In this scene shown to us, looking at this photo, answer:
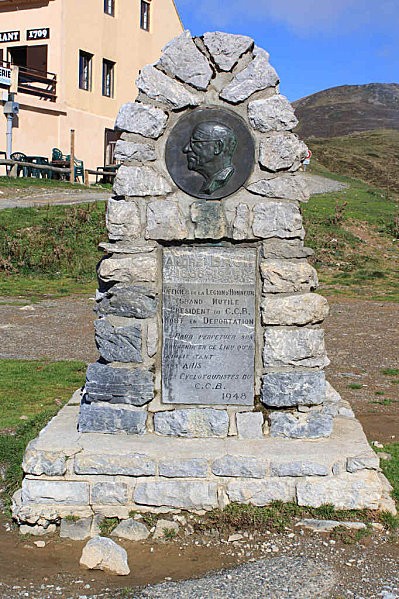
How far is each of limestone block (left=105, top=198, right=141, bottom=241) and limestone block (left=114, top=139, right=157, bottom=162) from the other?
1.03 feet

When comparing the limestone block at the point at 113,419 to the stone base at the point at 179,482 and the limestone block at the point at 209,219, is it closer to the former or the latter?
Result: the stone base at the point at 179,482

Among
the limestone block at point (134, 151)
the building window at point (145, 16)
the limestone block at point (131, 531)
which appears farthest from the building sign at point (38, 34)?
the limestone block at point (131, 531)

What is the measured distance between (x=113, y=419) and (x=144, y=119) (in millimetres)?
2095

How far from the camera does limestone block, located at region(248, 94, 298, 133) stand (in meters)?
4.96

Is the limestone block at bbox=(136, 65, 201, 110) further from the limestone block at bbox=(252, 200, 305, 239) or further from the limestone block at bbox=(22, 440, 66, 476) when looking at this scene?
the limestone block at bbox=(22, 440, 66, 476)

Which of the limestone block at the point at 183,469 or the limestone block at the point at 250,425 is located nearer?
the limestone block at the point at 183,469

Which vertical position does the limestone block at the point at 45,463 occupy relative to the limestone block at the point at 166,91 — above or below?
below

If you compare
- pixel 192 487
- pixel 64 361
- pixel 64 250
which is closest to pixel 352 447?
pixel 192 487

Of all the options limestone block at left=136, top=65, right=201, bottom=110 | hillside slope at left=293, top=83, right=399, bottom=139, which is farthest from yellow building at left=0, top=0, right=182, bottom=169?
hillside slope at left=293, top=83, right=399, bottom=139

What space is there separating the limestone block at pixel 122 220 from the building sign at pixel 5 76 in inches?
853

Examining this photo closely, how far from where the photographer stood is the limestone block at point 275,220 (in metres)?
5.03

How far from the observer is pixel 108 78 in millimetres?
29625

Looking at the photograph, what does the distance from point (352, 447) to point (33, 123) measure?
2373cm

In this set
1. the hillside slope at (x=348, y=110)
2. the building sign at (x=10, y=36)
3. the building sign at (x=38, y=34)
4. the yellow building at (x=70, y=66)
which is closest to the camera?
the yellow building at (x=70, y=66)
